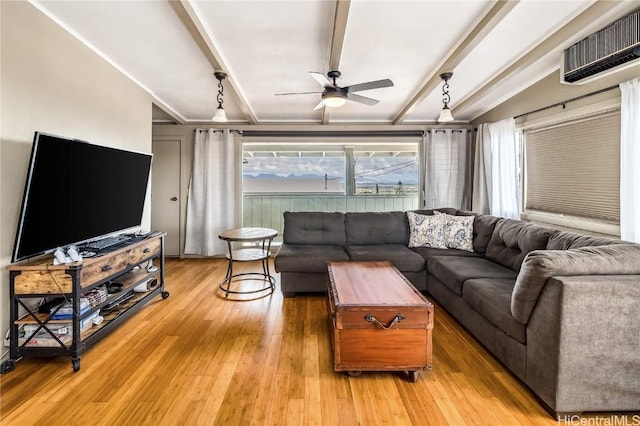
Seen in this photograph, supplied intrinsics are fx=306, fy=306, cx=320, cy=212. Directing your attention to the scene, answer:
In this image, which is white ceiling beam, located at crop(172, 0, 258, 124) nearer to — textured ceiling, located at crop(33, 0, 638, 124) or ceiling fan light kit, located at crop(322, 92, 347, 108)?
textured ceiling, located at crop(33, 0, 638, 124)

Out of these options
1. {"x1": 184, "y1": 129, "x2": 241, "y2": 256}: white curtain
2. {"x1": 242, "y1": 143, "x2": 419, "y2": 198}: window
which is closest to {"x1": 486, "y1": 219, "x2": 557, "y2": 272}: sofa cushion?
{"x1": 242, "y1": 143, "x2": 419, "y2": 198}: window

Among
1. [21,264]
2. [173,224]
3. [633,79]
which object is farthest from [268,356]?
[173,224]

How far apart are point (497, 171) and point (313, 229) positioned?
2.65 meters

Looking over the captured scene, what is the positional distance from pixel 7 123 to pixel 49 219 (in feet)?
2.13

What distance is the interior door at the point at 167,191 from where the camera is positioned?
5.27m

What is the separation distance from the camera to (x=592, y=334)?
156 cm

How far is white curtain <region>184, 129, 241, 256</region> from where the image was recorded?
→ 5141 mm

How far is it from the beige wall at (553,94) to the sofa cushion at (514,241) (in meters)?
1.28

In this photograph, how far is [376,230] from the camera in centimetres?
398

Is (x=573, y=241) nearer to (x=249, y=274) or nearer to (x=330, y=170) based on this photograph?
(x=249, y=274)

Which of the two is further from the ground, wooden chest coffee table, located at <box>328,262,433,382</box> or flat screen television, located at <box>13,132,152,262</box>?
flat screen television, located at <box>13,132,152,262</box>

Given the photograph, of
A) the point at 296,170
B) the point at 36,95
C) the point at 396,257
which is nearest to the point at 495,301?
the point at 396,257

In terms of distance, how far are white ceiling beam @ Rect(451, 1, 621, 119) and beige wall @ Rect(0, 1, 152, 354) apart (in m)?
3.88

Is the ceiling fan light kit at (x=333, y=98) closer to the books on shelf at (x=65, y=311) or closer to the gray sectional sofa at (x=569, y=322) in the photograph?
the gray sectional sofa at (x=569, y=322)
